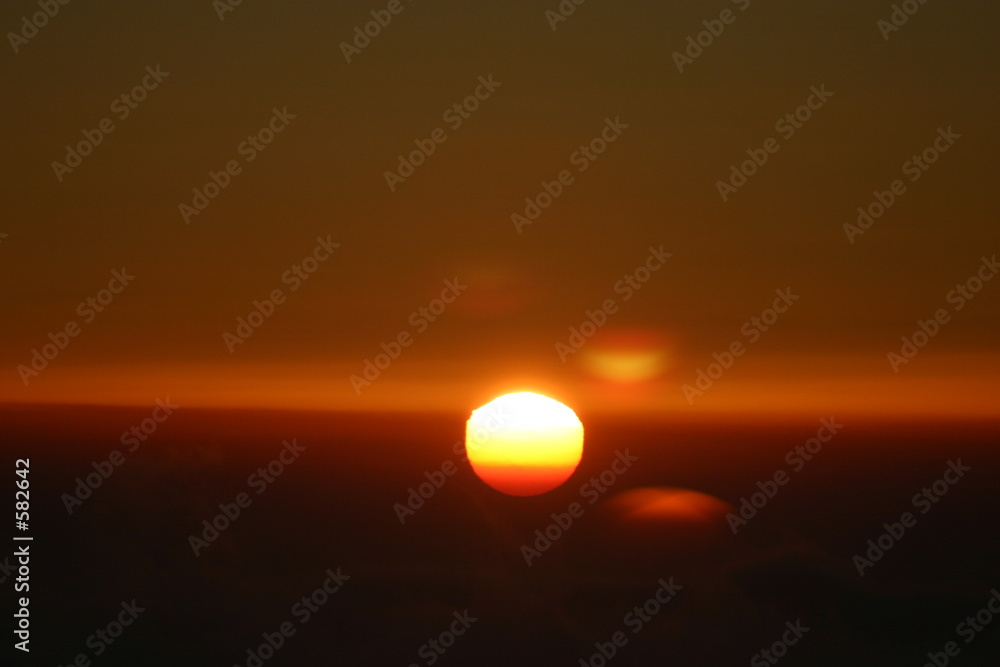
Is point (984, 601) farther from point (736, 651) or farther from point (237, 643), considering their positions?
point (237, 643)

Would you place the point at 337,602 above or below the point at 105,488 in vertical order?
below

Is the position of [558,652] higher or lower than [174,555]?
lower

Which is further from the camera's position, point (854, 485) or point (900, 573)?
point (900, 573)

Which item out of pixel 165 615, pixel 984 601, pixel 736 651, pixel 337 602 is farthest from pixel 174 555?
pixel 984 601

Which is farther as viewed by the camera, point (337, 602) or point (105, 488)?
point (337, 602)

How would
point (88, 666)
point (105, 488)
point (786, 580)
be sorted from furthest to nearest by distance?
point (786, 580) < point (88, 666) < point (105, 488)

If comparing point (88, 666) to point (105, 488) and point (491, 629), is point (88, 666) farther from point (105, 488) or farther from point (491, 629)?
point (491, 629)

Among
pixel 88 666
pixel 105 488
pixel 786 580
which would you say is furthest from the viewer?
pixel 786 580

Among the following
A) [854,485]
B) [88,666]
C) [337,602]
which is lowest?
[88,666]

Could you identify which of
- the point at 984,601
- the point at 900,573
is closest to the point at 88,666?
the point at 900,573
